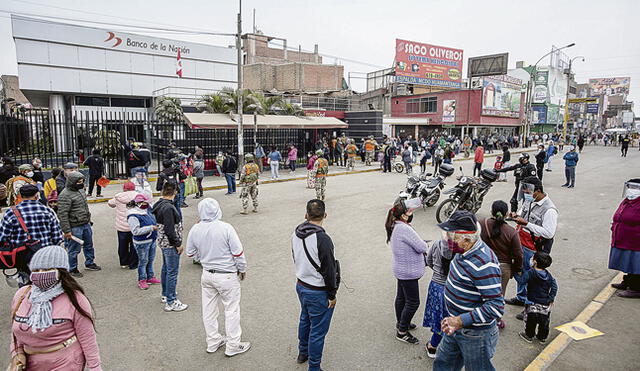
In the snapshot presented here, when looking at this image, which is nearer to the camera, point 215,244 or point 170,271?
point 215,244

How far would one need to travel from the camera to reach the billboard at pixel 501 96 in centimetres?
3991

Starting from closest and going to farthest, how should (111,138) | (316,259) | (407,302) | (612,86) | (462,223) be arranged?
(462,223) < (316,259) < (407,302) < (111,138) < (612,86)

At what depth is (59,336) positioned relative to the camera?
2.55 m

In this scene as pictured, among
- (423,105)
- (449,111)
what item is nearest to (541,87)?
(449,111)

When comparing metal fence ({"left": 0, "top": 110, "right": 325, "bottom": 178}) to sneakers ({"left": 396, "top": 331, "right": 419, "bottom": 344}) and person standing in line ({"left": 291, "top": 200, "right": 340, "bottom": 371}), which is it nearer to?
person standing in line ({"left": 291, "top": 200, "right": 340, "bottom": 371})

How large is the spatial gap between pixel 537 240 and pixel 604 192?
11.7 m

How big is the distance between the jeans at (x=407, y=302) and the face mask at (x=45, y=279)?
322cm

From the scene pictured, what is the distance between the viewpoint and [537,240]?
17.0 ft

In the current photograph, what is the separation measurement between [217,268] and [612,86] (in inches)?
5977

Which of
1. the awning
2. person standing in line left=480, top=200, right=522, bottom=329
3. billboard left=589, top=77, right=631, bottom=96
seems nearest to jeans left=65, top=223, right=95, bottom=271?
person standing in line left=480, top=200, right=522, bottom=329

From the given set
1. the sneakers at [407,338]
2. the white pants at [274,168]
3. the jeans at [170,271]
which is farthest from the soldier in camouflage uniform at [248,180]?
the sneakers at [407,338]

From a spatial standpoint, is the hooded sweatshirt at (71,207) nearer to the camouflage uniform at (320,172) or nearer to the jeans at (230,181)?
the camouflage uniform at (320,172)

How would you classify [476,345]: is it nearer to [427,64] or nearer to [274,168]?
[274,168]

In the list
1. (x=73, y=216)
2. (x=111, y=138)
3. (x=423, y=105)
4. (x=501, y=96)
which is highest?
(x=501, y=96)
